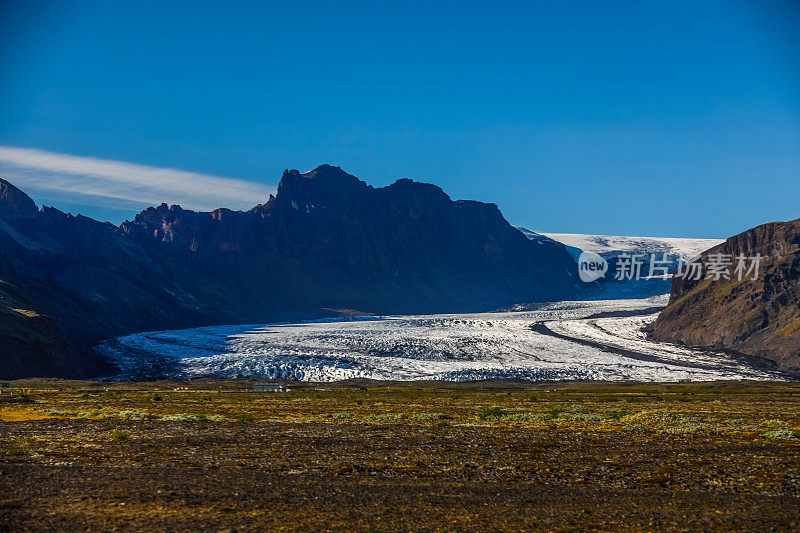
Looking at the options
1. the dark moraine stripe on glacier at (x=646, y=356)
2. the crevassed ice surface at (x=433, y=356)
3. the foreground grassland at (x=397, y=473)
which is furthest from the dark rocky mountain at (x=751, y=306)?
the foreground grassland at (x=397, y=473)

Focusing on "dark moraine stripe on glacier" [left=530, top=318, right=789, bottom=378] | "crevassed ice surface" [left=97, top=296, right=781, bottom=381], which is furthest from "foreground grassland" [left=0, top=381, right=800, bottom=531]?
"dark moraine stripe on glacier" [left=530, top=318, right=789, bottom=378]

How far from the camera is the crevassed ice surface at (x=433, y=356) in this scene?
9638 cm

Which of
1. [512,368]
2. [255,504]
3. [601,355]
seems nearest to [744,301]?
[601,355]

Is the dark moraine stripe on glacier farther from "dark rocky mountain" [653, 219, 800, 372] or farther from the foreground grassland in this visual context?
the foreground grassland

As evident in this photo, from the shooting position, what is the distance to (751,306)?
408 ft

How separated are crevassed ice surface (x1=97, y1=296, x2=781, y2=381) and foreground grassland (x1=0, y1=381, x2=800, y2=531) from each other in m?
62.7

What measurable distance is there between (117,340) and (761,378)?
115 m

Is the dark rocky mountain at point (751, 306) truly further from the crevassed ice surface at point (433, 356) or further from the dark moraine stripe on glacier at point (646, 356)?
the crevassed ice surface at point (433, 356)

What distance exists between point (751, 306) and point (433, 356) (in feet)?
187

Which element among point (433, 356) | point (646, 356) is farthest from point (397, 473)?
point (646, 356)

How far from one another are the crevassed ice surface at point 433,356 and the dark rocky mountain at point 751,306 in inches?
249

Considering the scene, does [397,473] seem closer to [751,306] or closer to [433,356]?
[433,356]

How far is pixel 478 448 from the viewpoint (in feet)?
79.5

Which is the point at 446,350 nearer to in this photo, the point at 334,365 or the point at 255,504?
the point at 334,365
